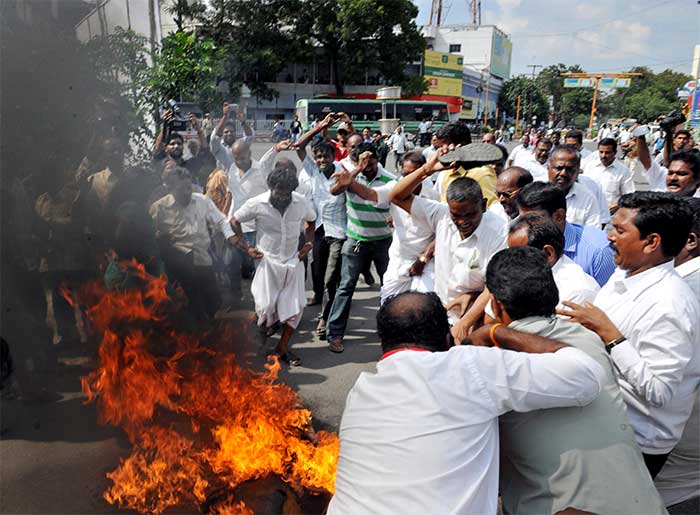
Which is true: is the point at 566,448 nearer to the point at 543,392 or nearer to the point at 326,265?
the point at 543,392

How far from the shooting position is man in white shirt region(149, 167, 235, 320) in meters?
4.31

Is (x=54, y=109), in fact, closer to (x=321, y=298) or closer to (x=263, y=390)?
(x=263, y=390)

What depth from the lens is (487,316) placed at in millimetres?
2578

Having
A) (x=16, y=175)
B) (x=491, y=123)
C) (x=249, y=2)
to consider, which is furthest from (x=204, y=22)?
(x=491, y=123)

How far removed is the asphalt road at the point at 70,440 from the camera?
2.82 metres

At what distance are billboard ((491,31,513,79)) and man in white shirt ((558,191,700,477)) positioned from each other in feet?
226

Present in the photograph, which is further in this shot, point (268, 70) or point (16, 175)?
point (268, 70)

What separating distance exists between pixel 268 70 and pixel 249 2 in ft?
5.93

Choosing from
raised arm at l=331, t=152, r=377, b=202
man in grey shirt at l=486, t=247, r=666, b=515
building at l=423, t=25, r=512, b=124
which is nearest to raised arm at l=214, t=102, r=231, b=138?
raised arm at l=331, t=152, r=377, b=202

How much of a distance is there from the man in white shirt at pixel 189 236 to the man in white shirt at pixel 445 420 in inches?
120

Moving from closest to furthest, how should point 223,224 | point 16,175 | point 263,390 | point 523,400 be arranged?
point 523,400 → point 16,175 → point 263,390 → point 223,224

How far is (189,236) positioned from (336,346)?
5.47 ft

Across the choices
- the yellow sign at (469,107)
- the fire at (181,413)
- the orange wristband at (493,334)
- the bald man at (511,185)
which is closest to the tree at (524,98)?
the yellow sign at (469,107)

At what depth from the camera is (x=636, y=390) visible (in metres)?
2.00
